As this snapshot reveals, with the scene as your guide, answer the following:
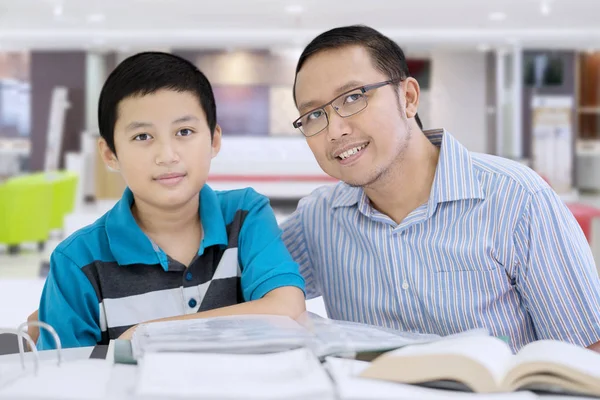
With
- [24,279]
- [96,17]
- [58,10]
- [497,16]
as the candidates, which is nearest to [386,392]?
[24,279]

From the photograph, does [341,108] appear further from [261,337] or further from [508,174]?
[261,337]

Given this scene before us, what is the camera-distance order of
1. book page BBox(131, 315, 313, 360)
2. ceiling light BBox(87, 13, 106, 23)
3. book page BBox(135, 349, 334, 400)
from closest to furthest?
book page BBox(135, 349, 334, 400) < book page BBox(131, 315, 313, 360) < ceiling light BBox(87, 13, 106, 23)

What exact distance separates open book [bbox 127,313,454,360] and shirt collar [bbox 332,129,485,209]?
59 centimetres

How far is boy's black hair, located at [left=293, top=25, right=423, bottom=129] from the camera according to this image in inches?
66.1

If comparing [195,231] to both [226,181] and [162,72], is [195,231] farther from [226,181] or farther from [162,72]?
[226,181]

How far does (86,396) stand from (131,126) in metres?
0.76

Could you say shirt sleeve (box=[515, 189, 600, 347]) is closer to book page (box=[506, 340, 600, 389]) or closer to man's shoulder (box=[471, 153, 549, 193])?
man's shoulder (box=[471, 153, 549, 193])

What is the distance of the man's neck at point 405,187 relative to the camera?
5.73ft

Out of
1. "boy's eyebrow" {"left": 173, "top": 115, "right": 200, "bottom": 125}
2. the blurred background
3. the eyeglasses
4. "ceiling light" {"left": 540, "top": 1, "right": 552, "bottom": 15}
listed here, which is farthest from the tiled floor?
"ceiling light" {"left": 540, "top": 1, "right": 552, "bottom": 15}

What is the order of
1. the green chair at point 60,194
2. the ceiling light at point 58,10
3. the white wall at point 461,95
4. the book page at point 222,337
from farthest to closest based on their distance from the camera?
the white wall at point 461,95 < the ceiling light at point 58,10 < the green chair at point 60,194 < the book page at point 222,337

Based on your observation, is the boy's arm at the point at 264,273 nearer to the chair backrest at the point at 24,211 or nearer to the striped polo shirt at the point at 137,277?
the striped polo shirt at the point at 137,277

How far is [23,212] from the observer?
313 inches

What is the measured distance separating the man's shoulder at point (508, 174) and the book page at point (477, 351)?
0.72m

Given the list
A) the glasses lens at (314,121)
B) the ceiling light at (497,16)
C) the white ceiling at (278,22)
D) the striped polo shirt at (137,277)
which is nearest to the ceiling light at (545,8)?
the white ceiling at (278,22)
